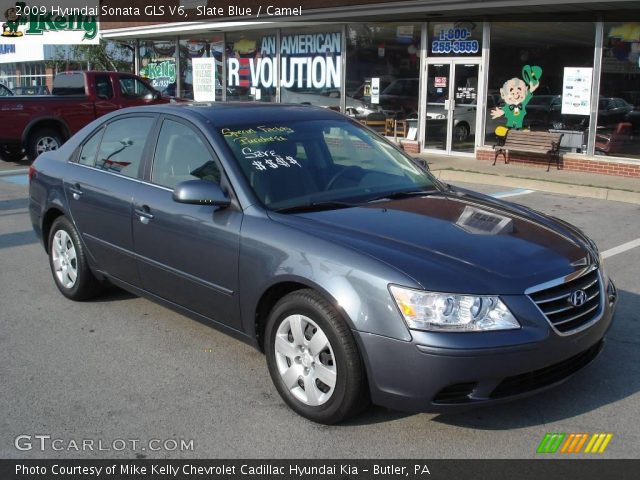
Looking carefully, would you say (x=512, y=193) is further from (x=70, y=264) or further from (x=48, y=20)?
(x=48, y=20)

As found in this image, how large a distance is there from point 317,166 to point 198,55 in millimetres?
19064

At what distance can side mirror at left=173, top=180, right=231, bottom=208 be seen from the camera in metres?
3.98

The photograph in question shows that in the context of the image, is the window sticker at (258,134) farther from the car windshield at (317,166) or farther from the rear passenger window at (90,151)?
the rear passenger window at (90,151)

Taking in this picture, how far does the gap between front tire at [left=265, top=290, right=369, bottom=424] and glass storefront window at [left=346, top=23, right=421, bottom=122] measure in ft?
43.9

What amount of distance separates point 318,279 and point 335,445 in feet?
2.70

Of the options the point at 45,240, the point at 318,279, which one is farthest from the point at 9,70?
the point at 318,279

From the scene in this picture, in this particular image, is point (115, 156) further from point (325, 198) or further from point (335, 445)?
point (335, 445)

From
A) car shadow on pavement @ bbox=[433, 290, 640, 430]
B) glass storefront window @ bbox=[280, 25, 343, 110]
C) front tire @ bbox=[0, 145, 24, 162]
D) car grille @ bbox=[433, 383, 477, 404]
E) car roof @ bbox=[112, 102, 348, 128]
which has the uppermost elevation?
glass storefront window @ bbox=[280, 25, 343, 110]

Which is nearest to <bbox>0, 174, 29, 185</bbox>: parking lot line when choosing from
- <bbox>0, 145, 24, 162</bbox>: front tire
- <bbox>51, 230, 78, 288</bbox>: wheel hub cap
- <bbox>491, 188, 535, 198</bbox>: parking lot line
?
<bbox>0, 145, 24, 162</bbox>: front tire

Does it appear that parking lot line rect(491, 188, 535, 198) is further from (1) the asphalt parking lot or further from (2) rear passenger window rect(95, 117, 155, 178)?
(2) rear passenger window rect(95, 117, 155, 178)

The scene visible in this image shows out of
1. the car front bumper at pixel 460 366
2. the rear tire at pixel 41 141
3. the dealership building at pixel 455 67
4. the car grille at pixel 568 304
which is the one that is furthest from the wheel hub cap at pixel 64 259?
the dealership building at pixel 455 67

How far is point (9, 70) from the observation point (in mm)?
42906

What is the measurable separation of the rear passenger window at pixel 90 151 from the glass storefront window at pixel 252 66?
14.4 meters
